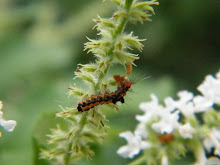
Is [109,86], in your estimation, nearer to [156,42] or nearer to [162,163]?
[162,163]

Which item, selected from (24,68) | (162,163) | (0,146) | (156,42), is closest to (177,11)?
(156,42)

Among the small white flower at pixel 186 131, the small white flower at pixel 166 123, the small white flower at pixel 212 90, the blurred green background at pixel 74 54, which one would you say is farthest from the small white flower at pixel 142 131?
the blurred green background at pixel 74 54

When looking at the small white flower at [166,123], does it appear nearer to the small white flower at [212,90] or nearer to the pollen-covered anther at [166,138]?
the pollen-covered anther at [166,138]

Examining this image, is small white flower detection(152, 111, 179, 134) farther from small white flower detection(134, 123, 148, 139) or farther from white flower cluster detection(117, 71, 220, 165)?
small white flower detection(134, 123, 148, 139)

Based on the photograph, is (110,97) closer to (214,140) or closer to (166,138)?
(166,138)

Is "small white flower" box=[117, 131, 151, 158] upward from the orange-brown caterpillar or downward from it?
downward

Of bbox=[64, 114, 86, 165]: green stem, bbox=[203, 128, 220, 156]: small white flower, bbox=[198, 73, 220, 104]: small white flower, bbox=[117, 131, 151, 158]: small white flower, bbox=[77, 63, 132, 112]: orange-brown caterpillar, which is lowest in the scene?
bbox=[203, 128, 220, 156]: small white flower

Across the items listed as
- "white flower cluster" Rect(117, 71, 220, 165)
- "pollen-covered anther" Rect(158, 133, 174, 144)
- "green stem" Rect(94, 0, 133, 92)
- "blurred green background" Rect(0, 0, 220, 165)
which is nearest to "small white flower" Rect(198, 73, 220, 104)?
"white flower cluster" Rect(117, 71, 220, 165)
